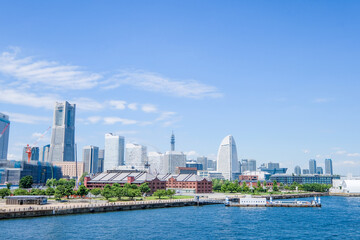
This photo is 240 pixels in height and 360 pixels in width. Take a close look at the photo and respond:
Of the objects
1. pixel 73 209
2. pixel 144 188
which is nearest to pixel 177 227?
pixel 73 209

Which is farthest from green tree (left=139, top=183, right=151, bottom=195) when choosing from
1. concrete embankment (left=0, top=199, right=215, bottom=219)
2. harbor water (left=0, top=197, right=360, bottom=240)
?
harbor water (left=0, top=197, right=360, bottom=240)

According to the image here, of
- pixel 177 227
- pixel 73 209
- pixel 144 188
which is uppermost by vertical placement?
pixel 144 188

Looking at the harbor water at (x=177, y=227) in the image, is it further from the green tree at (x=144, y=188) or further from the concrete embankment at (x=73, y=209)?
the green tree at (x=144, y=188)

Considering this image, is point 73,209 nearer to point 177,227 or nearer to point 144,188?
point 177,227

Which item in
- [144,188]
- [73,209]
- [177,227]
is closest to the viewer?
[177,227]

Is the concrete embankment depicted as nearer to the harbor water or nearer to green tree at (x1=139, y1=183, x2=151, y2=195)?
the harbor water

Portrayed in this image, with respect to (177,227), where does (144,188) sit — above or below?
above

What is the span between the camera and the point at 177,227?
93938 mm

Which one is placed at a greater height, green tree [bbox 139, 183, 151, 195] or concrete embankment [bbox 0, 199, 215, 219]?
green tree [bbox 139, 183, 151, 195]

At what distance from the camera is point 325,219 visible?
116812 millimetres

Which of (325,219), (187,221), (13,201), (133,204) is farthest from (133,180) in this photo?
(325,219)

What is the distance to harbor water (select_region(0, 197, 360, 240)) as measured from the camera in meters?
82.7

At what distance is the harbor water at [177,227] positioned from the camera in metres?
82.7

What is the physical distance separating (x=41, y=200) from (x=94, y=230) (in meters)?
47.6
